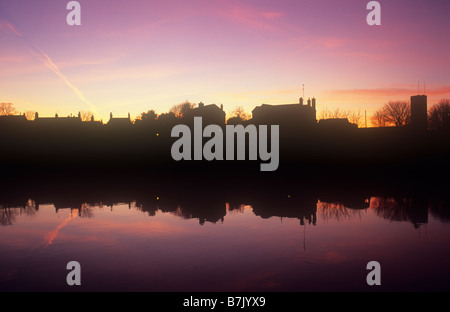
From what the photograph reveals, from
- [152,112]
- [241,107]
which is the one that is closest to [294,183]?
[152,112]

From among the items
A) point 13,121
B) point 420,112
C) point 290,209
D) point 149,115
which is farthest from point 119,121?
point 290,209

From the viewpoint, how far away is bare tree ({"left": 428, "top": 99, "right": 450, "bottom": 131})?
108 m

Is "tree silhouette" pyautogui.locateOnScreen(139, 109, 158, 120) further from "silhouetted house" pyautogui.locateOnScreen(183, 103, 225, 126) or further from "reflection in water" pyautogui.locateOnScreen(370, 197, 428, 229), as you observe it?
"reflection in water" pyautogui.locateOnScreen(370, 197, 428, 229)

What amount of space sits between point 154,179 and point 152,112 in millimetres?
70310

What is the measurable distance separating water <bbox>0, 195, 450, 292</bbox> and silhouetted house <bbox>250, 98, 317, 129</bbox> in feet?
164

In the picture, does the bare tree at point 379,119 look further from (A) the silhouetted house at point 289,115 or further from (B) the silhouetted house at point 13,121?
(B) the silhouetted house at point 13,121

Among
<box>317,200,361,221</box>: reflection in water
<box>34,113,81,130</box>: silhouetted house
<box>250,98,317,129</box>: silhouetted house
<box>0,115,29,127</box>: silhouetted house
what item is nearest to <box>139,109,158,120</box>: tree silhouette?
<box>34,113,81,130</box>: silhouetted house

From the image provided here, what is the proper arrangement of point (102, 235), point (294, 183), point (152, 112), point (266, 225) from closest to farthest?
point (102, 235), point (266, 225), point (294, 183), point (152, 112)

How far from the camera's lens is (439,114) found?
111 meters

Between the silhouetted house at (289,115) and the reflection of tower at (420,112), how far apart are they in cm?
2896

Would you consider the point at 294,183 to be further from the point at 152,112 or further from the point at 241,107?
the point at 241,107

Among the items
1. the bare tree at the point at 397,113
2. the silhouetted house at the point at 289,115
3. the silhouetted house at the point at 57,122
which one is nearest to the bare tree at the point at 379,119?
the bare tree at the point at 397,113

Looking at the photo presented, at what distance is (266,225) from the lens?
62.6 ft
